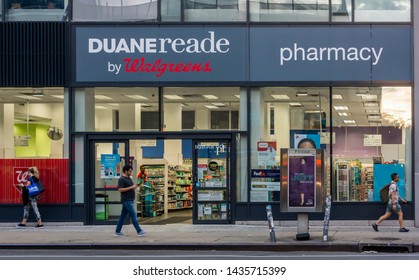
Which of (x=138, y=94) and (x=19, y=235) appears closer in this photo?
(x=19, y=235)

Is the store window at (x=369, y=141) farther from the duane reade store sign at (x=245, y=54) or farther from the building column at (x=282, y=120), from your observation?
the building column at (x=282, y=120)

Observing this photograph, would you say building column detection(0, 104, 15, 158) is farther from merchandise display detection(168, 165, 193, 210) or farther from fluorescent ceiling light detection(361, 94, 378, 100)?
fluorescent ceiling light detection(361, 94, 378, 100)

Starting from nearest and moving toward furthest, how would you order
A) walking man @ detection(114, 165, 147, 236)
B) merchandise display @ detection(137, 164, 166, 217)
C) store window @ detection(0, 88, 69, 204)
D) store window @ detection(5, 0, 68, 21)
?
walking man @ detection(114, 165, 147, 236), store window @ detection(0, 88, 69, 204), store window @ detection(5, 0, 68, 21), merchandise display @ detection(137, 164, 166, 217)

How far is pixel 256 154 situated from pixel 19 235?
22.6ft

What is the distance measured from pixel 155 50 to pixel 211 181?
4143 mm

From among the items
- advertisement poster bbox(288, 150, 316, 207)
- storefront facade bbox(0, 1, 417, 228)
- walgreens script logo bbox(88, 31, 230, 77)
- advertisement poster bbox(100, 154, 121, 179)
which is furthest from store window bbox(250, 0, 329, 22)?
advertisement poster bbox(100, 154, 121, 179)

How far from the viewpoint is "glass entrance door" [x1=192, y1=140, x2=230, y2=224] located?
19531 mm

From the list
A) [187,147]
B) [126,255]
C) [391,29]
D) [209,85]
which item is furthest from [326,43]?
[126,255]

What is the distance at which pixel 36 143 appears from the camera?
1961cm

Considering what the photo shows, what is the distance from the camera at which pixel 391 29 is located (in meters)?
19.3

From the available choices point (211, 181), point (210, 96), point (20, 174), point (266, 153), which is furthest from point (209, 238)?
point (20, 174)

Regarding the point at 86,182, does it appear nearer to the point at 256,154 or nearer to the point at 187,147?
the point at 187,147

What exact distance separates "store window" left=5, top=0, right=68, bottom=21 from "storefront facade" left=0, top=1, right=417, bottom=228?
0.60m

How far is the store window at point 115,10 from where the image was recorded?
19.6 meters
